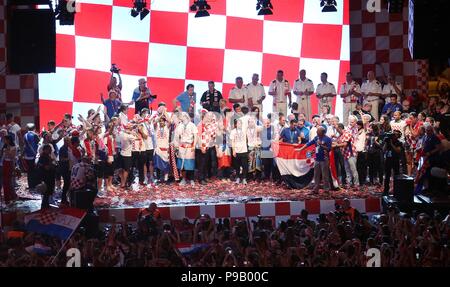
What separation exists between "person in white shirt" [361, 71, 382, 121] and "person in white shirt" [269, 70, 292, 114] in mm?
1232

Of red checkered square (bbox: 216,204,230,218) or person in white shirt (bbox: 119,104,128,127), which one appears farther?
person in white shirt (bbox: 119,104,128,127)

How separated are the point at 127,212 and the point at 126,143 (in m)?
1.57

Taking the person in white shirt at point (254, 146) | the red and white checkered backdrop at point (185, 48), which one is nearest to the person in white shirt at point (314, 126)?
the person in white shirt at point (254, 146)

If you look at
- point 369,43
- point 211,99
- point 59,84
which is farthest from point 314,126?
point 59,84

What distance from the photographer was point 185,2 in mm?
17641

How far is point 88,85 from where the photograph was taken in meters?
17.2

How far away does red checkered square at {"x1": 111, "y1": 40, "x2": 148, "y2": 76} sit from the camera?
1742 centimetres

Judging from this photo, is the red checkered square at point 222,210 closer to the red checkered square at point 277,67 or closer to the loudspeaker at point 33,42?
the loudspeaker at point 33,42

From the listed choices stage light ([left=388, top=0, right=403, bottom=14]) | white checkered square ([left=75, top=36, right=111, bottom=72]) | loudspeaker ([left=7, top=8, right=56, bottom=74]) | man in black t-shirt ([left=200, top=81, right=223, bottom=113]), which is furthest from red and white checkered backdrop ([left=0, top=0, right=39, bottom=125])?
stage light ([left=388, top=0, right=403, bottom=14])

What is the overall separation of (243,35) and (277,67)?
76 cm

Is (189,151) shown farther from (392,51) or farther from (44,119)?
(392,51)

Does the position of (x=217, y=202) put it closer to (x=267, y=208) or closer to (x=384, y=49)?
(x=267, y=208)

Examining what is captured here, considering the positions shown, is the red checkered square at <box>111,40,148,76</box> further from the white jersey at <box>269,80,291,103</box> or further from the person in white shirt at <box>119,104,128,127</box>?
the white jersey at <box>269,80,291,103</box>

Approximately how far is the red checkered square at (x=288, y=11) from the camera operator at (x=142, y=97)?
2611 mm
